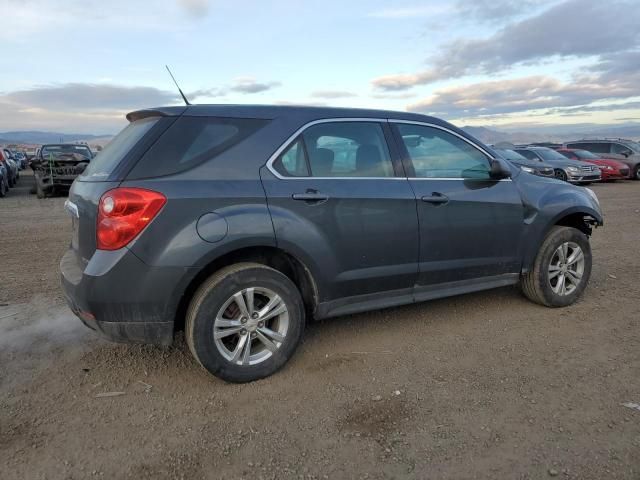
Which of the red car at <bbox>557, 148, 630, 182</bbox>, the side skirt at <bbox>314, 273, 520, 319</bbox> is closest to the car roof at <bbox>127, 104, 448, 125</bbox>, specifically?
the side skirt at <bbox>314, 273, 520, 319</bbox>

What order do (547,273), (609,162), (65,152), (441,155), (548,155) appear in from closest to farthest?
(441,155) → (547,273) → (65,152) → (548,155) → (609,162)

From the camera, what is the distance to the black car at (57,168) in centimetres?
1488

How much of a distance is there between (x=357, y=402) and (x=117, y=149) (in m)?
2.21

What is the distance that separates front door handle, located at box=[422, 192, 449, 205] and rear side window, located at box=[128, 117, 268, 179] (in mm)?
1353

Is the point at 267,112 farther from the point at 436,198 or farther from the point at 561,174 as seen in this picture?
the point at 561,174

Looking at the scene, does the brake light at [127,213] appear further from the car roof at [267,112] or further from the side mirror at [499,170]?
the side mirror at [499,170]

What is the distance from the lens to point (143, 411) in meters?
3.01

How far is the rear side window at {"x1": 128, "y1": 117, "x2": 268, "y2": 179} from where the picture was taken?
3.04 metres

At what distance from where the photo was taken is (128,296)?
2969 mm

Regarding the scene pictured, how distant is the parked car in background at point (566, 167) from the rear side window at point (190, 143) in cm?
1795

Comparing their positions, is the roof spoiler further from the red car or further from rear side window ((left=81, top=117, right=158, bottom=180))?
the red car

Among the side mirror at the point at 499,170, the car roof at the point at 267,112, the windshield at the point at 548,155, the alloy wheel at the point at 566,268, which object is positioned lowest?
the windshield at the point at 548,155

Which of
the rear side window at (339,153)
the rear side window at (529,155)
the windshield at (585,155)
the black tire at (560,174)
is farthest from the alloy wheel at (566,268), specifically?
the windshield at (585,155)

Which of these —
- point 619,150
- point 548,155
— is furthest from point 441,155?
point 619,150
